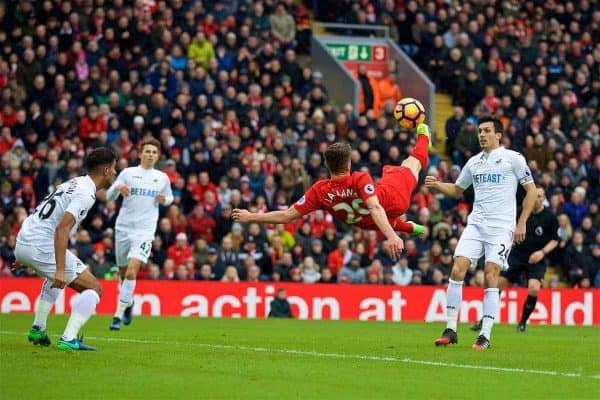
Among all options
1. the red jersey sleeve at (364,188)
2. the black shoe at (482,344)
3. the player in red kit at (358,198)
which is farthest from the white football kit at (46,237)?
the black shoe at (482,344)

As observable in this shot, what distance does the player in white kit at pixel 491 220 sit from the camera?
15086mm

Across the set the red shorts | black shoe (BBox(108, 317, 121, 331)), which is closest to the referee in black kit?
black shoe (BBox(108, 317, 121, 331))

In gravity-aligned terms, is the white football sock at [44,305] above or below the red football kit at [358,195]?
below

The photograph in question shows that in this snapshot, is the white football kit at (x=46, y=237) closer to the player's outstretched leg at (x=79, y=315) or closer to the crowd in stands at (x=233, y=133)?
the player's outstretched leg at (x=79, y=315)

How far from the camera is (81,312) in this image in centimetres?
1274

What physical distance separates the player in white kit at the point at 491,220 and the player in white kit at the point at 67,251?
13.9ft

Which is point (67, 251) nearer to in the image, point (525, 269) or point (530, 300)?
point (530, 300)

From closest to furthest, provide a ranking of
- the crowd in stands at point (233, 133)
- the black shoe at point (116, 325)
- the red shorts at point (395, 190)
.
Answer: the red shorts at point (395, 190)
the black shoe at point (116, 325)
the crowd in stands at point (233, 133)

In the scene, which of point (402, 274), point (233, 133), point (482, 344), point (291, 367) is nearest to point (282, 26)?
point (233, 133)

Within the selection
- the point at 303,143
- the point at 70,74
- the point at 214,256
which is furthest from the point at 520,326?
the point at 70,74

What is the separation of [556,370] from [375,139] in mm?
17852

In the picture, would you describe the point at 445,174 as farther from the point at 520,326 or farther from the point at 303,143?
the point at 520,326

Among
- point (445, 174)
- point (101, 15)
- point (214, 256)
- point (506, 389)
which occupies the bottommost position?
point (506, 389)

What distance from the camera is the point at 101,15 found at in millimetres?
28562
